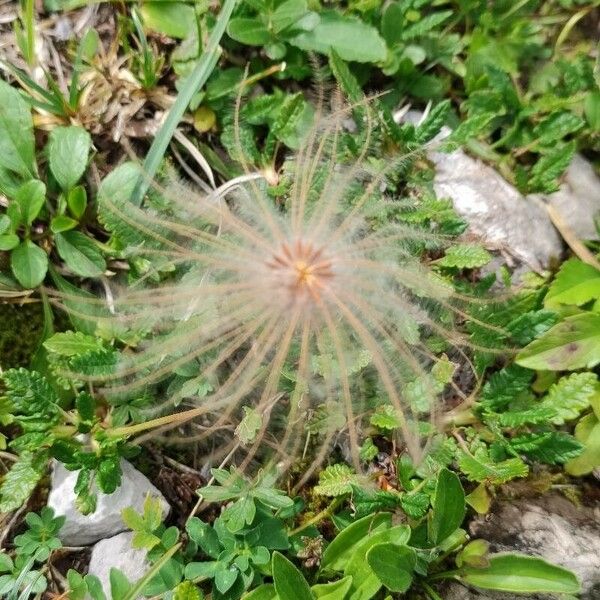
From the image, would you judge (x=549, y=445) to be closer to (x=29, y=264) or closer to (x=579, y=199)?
(x=579, y=199)

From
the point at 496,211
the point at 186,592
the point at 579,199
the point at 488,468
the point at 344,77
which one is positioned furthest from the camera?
the point at 579,199

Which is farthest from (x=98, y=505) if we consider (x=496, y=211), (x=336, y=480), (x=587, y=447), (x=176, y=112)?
(x=496, y=211)

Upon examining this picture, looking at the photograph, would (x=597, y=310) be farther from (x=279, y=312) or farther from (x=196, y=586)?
(x=196, y=586)

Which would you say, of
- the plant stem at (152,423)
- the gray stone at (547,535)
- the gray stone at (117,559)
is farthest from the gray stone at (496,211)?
the gray stone at (117,559)

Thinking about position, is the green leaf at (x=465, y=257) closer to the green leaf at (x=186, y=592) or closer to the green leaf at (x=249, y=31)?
the green leaf at (x=249, y=31)

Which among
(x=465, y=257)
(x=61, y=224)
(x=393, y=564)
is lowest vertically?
(x=393, y=564)

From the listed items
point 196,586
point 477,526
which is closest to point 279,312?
point 196,586

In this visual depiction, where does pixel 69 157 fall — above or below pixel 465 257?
below
